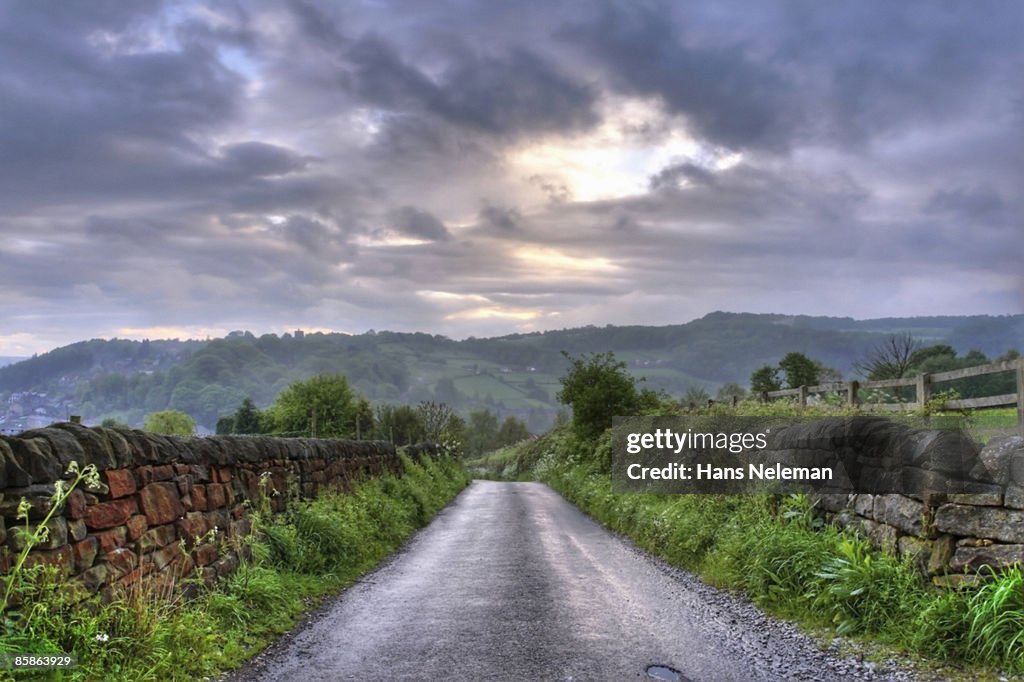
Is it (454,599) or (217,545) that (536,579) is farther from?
(217,545)

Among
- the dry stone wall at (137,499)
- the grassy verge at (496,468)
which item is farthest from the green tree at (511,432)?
the dry stone wall at (137,499)

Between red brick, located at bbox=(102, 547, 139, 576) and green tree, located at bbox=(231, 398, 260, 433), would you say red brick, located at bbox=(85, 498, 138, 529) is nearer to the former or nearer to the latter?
red brick, located at bbox=(102, 547, 139, 576)

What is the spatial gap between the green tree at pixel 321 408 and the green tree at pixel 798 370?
42968 mm

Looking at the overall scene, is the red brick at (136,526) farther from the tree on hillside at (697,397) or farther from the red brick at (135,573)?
the tree on hillside at (697,397)

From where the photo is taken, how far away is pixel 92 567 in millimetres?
5652

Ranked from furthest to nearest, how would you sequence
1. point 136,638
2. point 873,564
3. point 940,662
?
point 873,564
point 940,662
point 136,638

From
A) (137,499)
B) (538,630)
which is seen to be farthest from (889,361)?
(137,499)

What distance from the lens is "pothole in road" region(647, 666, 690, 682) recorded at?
19.3 feet

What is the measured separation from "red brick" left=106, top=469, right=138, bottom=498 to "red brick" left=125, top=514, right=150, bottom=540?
0.73 ft

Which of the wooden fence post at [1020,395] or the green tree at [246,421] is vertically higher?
the wooden fence post at [1020,395]

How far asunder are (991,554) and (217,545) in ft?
24.6

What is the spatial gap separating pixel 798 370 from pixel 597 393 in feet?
49.1

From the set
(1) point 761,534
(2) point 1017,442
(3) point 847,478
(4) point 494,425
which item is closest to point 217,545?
(1) point 761,534

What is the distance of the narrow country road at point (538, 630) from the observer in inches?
242
